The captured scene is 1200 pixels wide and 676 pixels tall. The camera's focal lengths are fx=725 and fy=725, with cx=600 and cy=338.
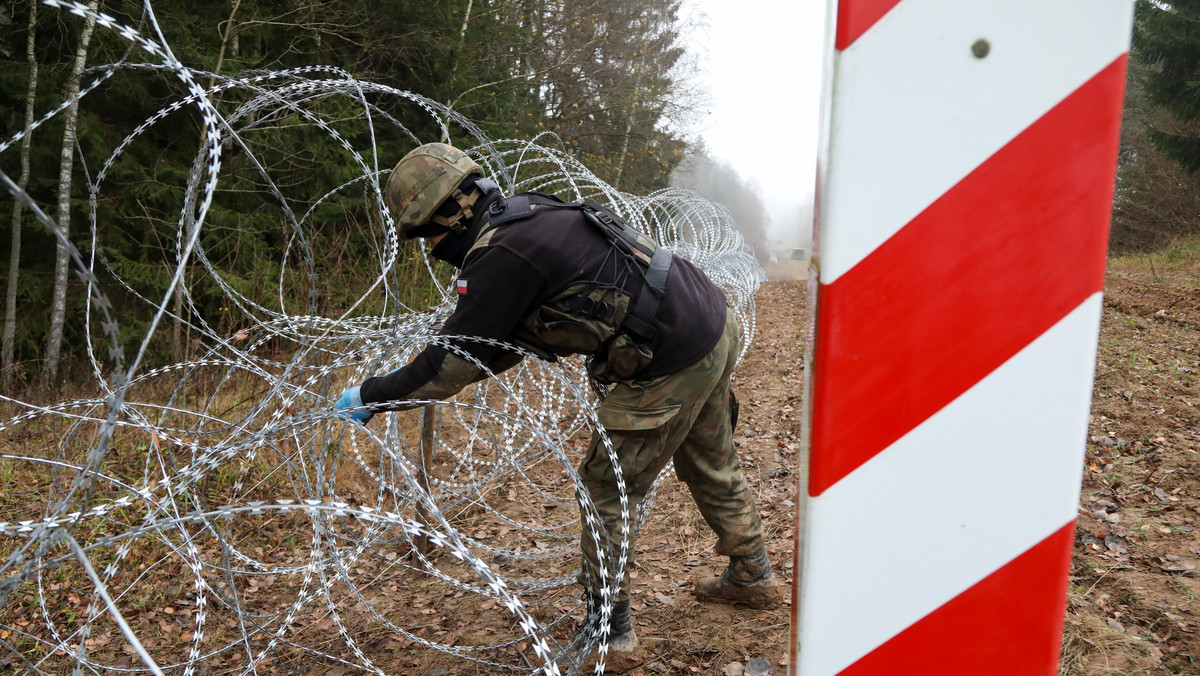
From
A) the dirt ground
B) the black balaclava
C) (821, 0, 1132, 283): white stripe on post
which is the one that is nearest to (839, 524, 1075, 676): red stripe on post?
(821, 0, 1132, 283): white stripe on post

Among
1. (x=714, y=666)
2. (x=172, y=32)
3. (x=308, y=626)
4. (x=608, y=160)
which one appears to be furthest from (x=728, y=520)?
(x=608, y=160)

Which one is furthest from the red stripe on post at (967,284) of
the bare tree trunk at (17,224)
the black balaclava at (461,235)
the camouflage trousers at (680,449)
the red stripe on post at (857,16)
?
the bare tree trunk at (17,224)

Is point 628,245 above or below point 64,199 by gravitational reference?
above

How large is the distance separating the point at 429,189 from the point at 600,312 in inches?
30.5

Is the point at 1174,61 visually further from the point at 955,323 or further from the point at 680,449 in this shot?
the point at 955,323

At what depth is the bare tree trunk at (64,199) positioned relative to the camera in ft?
26.1

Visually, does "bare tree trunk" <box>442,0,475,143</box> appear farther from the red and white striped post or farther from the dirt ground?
the red and white striped post

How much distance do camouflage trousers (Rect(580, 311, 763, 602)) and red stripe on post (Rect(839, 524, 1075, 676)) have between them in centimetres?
172

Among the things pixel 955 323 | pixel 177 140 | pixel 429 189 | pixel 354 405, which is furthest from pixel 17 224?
pixel 955 323

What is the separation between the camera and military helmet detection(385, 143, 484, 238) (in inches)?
104

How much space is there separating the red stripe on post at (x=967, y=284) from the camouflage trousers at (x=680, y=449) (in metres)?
1.73

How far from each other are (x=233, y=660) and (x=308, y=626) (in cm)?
34

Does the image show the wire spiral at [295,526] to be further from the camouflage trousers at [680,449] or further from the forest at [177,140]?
the forest at [177,140]

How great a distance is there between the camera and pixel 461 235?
2.73 m
